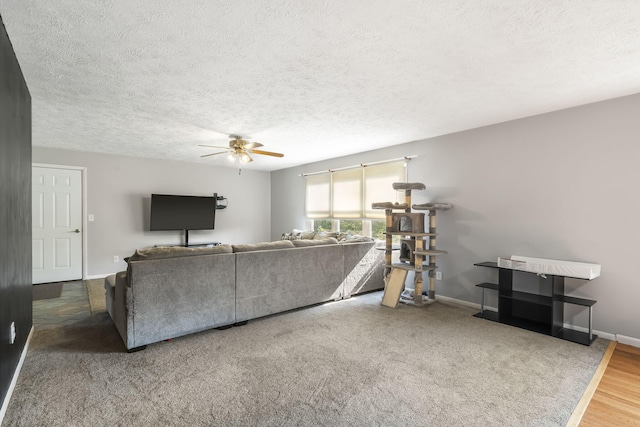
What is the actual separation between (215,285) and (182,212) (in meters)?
3.72

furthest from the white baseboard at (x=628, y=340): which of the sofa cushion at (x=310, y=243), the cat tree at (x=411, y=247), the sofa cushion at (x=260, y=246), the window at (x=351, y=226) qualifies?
the window at (x=351, y=226)

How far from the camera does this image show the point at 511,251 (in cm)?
374

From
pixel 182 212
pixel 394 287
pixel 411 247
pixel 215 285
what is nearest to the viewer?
pixel 215 285

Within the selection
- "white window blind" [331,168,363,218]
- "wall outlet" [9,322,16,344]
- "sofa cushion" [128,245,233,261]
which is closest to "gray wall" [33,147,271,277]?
"white window blind" [331,168,363,218]

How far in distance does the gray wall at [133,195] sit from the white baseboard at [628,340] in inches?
255

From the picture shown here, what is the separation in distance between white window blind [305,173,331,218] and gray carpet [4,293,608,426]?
129 inches

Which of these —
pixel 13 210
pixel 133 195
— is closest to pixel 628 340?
pixel 13 210

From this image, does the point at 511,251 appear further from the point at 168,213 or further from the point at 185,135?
the point at 168,213

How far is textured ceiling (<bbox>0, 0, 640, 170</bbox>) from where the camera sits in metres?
1.77

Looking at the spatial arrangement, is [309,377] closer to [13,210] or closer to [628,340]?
[13,210]

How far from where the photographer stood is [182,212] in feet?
20.7

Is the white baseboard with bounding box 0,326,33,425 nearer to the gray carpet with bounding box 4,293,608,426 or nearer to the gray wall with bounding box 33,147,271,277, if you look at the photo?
the gray carpet with bounding box 4,293,608,426

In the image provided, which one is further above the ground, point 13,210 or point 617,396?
point 13,210

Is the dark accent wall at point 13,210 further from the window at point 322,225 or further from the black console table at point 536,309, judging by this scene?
the window at point 322,225
